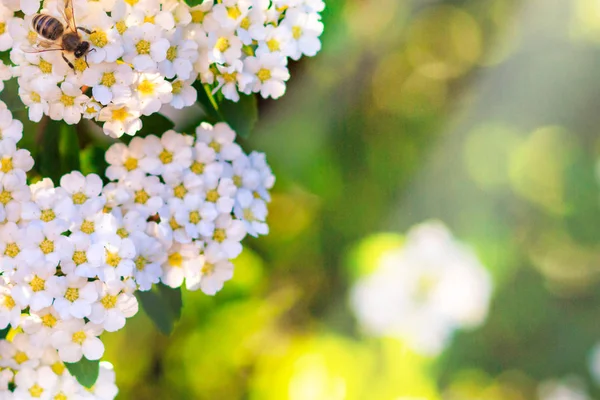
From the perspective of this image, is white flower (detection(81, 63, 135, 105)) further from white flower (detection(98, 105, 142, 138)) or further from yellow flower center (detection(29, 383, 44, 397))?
yellow flower center (detection(29, 383, 44, 397))

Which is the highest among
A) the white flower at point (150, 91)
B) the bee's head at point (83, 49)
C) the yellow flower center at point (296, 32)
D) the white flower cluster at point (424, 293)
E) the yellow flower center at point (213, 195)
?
the yellow flower center at point (296, 32)

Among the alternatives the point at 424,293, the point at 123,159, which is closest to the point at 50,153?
the point at 123,159

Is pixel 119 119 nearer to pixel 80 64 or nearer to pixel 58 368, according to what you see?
pixel 80 64

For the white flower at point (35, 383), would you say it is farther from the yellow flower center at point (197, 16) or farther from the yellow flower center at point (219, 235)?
the yellow flower center at point (197, 16)

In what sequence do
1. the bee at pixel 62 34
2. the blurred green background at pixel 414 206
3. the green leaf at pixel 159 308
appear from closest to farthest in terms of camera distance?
the bee at pixel 62 34 < the green leaf at pixel 159 308 < the blurred green background at pixel 414 206

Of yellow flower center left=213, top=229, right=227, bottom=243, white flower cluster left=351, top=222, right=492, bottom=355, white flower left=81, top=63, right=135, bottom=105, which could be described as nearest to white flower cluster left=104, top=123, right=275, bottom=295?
yellow flower center left=213, top=229, right=227, bottom=243

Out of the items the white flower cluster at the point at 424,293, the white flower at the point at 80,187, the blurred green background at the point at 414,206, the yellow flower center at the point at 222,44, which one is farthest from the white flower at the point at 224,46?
the white flower cluster at the point at 424,293
